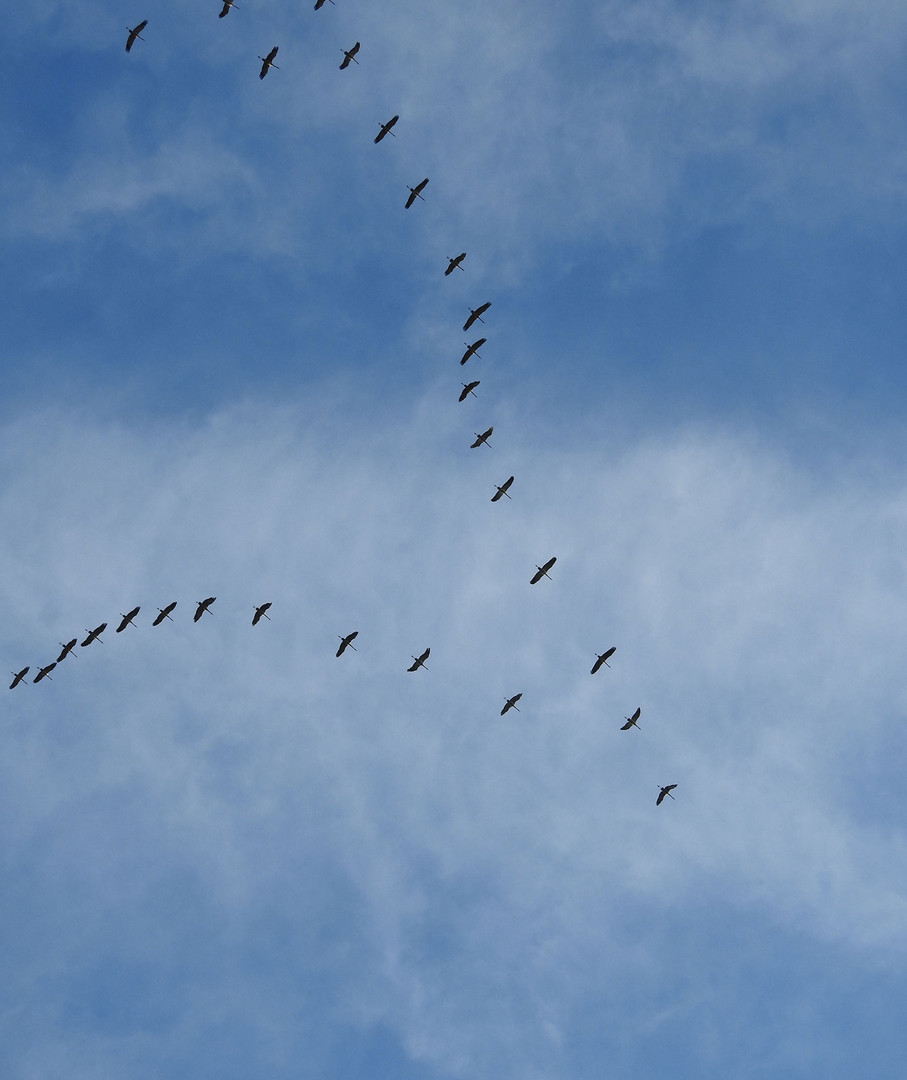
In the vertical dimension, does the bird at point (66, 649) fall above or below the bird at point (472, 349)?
below

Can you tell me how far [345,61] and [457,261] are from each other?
94.0 feet

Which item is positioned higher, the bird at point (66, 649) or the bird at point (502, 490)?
the bird at point (502, 490)

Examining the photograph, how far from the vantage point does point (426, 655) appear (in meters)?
168

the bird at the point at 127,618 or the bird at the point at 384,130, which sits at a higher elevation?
the bird at the point at 384,130

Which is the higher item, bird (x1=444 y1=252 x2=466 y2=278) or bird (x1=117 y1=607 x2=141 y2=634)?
Answer: bird (x1=444 y1=252 x2=466 y2=278)

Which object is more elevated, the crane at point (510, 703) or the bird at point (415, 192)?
the bird at point (415, 192)

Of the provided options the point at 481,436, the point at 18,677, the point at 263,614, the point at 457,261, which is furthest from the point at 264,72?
the point at 18,677

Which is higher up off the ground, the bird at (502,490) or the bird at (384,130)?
the bird at (384,130)

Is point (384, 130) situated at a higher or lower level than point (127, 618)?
higher

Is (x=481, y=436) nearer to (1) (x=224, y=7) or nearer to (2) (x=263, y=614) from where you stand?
(2) (x=263, y=614)

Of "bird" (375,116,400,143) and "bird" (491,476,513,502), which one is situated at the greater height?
"bird" (375,116,400,143)

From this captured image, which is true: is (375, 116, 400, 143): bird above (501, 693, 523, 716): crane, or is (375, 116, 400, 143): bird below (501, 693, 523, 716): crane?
above

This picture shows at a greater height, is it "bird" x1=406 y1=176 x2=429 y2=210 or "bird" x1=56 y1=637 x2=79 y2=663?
"bird" x1=406 y1=176 x2=429 y2=210

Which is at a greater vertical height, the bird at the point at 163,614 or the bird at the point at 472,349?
the bird at the point at 472,349
